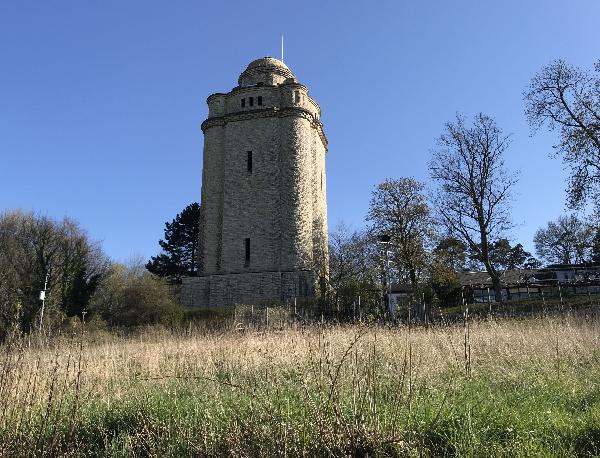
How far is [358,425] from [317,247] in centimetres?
2831

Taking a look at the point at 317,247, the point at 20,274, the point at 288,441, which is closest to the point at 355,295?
the point at 317,247

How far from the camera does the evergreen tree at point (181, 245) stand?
45.0 m

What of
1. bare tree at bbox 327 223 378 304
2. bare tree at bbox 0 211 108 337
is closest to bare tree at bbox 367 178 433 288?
bare tree at bbox 327 223 378 304

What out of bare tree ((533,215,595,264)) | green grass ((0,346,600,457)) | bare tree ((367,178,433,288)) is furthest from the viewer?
bare tree ((533,215,595,264))

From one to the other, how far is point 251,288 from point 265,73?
16.1 meters

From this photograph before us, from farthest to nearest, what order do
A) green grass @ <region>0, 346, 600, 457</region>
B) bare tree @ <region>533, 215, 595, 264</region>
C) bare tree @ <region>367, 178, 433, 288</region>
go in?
1. bare tree @ <region>533, 215, 595, 264</region>
2. bare tree @ <region>367, 178, 433, 288</region>
3. green grass @ <region>0, 346, 600, 457</region>

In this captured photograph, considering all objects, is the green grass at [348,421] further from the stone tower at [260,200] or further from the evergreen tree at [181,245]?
the evergreen tree at [181,245]

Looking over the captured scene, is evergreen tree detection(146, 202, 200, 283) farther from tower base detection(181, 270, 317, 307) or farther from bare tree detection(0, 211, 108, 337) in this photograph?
tower base detection(181, 270, 317, 307)

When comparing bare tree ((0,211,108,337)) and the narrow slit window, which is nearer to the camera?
bare tree ((0,211,108,337))

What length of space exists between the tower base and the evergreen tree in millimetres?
15096

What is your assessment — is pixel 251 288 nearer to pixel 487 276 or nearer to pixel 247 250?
pixel 247 250

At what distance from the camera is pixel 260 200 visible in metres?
31.1

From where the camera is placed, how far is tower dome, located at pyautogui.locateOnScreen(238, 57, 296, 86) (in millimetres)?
35094

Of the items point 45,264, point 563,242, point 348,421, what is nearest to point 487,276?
point 563,242
